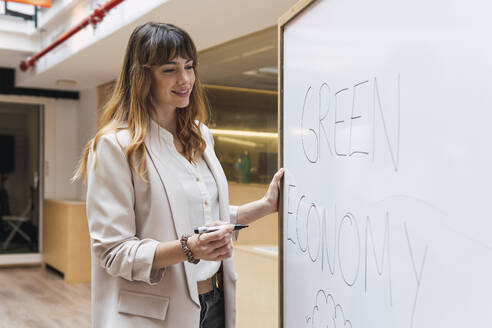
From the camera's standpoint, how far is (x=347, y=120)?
3.74 ft

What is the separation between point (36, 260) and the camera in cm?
712

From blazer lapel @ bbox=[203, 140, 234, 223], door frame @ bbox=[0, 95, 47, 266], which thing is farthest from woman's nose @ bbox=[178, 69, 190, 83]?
door frame @ bbox=[0, 95, 47, 266]

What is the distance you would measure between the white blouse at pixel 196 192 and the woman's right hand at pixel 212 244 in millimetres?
146

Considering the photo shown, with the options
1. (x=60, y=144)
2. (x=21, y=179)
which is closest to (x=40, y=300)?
(x=60, y=144)

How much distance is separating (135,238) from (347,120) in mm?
629

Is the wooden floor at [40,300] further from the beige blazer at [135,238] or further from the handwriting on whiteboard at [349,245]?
the handwriting on whiteboard at [349,245]

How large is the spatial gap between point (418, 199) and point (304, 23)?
668mm

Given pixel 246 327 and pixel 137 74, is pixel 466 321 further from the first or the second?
pixel 246 327

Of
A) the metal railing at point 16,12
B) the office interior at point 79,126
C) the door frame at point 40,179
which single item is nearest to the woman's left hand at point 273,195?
the office interior at point 79,126

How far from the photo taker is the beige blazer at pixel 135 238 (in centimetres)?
140

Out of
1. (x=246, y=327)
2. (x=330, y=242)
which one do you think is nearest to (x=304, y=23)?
(x=330, y=242)

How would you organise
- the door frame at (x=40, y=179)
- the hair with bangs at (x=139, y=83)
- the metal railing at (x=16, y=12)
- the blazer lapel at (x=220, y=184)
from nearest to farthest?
the hair with bangs at (x=139, y=83) < the blazer lapel at (x=220, y=184) < the metal railing at (x=16, y=12) < the door frame at (x=40, y=179)

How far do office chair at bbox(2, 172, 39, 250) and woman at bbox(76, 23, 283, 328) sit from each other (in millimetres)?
6160

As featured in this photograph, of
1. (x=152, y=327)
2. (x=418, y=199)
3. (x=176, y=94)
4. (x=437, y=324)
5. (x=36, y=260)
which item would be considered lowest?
(x=36, y=260)
